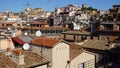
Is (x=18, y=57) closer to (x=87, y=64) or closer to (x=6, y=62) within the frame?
(x=6, y=62)

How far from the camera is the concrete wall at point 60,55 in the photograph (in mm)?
18891

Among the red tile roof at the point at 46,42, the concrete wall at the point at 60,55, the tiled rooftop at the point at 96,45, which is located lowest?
the tiled rooftop at the point at 96,45

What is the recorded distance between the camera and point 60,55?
1936cm

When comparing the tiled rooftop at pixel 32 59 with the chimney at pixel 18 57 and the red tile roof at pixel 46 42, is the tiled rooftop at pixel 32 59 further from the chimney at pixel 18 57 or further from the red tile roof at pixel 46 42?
the red tile roof at pixel 46 42

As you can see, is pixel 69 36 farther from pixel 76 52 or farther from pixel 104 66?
pixel 76 52

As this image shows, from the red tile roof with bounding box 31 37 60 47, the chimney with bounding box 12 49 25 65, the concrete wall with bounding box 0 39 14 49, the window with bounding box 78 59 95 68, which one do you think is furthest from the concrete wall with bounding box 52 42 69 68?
the concrete wall with bounding box 0 39 14 49

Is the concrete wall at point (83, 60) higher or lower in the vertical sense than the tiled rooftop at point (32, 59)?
lower

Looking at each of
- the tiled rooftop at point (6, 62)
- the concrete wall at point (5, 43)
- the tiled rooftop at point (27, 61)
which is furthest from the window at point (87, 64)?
the concrete wall at point (5, 43)

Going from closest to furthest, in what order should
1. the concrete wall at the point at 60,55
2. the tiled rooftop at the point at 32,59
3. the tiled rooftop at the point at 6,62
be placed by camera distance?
the tiled rooftop at the point at 6,62 → the tiled rooftop at the point at 32,59 → the concrete wall at the point at 60,55

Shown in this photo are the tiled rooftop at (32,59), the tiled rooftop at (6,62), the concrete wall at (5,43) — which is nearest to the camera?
the tiled rooftop at (6,62)

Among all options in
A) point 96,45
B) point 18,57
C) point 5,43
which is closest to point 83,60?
point 18,57

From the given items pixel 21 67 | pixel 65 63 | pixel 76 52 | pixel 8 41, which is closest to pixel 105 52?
pixel 76 52

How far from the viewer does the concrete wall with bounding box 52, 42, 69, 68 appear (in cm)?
1889

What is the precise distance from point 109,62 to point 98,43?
5.03m
